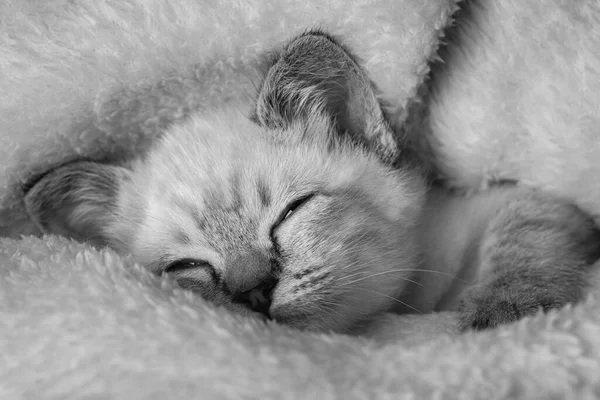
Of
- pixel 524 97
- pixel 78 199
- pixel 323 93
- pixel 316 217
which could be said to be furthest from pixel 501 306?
pixel 78 199

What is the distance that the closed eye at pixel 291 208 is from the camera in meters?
1.01

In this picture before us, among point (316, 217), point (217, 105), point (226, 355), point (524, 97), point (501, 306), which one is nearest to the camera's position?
point (226, 355)

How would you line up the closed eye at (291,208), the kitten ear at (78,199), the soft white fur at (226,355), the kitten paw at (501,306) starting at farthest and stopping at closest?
the kitten ear at (78,199), the closed eye at (291,208), the kitten paw at (501,306), the soft white fur at (226,355)

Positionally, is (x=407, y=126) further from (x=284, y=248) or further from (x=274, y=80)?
(x=284, y=248)

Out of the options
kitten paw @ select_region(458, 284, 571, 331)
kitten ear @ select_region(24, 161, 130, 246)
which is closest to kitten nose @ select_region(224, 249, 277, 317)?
kitten paw @ select_region(458, 284, 571, 331)

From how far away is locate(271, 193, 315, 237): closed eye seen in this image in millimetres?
1014

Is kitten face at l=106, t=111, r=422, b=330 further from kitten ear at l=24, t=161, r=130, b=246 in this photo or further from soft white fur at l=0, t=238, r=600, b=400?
soft white fur at l=0, t=238, r=600, b=400

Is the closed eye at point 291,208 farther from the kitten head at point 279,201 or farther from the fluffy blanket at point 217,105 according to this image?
the fluffy blanket at point 217,105

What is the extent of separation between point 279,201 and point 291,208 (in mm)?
26

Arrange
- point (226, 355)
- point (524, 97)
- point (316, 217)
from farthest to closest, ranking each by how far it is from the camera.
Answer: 1. point (524, 97)
2. point (316, 217)
3. point (226, 355)

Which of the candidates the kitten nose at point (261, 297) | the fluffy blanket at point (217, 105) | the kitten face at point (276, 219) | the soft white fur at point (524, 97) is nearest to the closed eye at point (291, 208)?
the kitten face at point (276, 219)

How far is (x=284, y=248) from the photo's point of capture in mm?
962

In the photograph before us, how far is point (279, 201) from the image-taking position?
104 centimetres

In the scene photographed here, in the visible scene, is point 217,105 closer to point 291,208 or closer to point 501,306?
point 291,208
